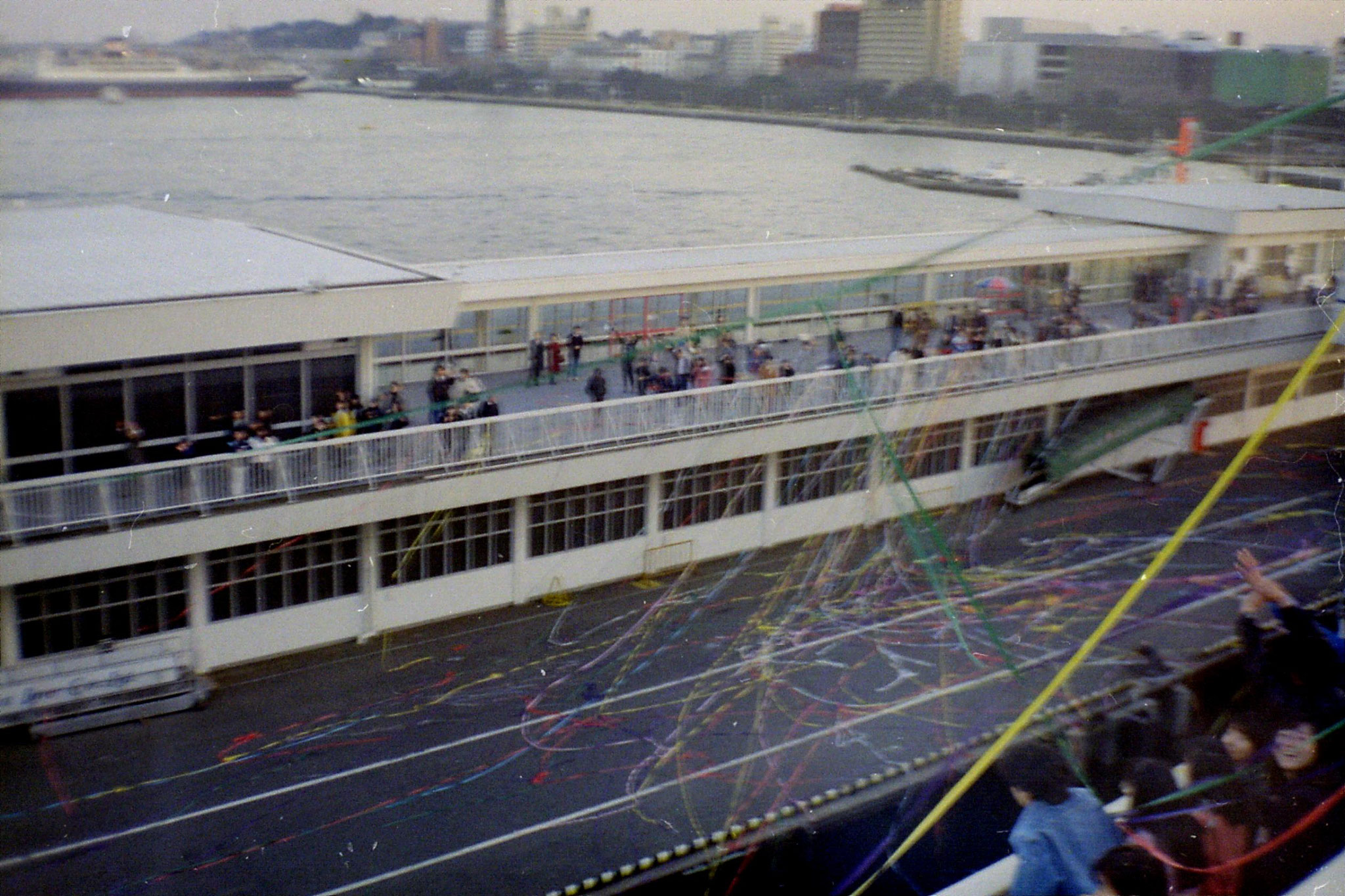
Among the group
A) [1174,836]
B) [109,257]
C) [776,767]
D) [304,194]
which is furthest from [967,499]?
[304,194]

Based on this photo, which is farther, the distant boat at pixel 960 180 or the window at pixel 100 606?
the distant boat at pixel 960 180

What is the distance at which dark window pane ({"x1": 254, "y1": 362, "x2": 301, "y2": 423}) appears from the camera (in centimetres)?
527

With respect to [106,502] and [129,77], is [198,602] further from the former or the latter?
[129,77]

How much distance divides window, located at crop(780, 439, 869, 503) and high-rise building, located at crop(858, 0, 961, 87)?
206 cm

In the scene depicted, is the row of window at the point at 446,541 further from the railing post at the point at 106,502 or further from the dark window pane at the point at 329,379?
the dark window pane at the point at 329,379

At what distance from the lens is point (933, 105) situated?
300 inches

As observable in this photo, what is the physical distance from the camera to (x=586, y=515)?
605 cm

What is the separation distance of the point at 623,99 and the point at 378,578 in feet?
14.0

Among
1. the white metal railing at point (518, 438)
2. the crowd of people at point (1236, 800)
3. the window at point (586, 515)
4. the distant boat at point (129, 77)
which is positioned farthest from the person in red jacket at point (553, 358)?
the crowd of people at point (1236, 800)

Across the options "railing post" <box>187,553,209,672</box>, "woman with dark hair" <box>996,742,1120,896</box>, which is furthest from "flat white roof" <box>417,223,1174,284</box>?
"woman with dark hair" <box>996,742,1120,896</box>

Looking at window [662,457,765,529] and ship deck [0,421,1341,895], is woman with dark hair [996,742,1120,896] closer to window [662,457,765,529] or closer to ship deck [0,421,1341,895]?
ship deck [0,421,1341,895]

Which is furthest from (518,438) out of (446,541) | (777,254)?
(777,254)

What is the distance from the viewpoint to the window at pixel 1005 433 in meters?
7.41

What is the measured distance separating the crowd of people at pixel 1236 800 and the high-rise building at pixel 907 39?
15.3 feet
